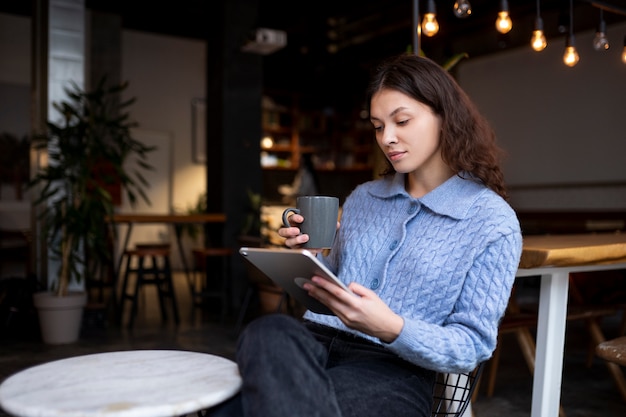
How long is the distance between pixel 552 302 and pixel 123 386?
1583mm

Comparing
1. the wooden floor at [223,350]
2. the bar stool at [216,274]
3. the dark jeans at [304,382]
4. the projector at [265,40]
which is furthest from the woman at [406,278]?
the projector at [265,40]

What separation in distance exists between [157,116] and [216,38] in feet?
12.3

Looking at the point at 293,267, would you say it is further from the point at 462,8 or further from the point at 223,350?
the point at 223,350

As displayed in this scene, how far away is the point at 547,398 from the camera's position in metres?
2.04

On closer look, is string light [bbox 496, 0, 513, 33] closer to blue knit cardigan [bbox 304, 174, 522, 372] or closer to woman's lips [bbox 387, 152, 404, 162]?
blue knit cardigan [bbox 304, 174, 522, 372]

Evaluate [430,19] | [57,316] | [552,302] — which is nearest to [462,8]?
[430,19]

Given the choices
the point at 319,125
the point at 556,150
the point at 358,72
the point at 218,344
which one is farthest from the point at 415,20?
the point at 319,125

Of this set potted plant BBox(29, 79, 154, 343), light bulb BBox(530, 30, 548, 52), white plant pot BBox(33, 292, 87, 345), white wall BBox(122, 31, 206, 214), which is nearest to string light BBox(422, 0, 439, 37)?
light bulb BBox(530, 30, 548, 52)

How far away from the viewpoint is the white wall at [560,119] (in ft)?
25.3

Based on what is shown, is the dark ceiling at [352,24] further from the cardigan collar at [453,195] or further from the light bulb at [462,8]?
the cardigan collar at [453,195]

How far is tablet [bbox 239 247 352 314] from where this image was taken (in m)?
1.11

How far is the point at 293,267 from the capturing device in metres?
1.21

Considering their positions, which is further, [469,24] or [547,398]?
[469,24]

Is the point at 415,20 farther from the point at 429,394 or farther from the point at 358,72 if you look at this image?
the point at 358,72
